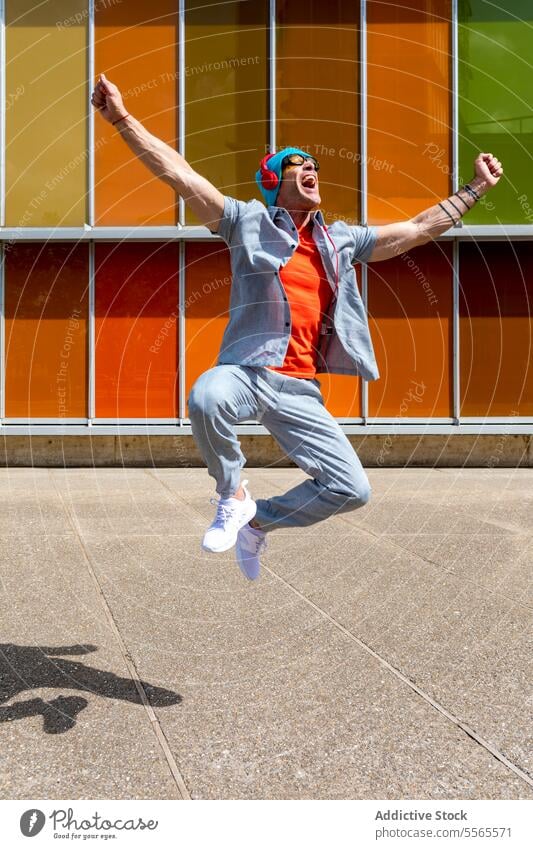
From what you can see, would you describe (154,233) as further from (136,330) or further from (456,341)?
(456,341)

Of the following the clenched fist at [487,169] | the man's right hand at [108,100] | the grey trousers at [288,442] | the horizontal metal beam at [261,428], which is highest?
the man's right hand at [108,100]

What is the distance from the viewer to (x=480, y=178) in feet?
18.6

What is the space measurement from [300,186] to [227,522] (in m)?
1.88

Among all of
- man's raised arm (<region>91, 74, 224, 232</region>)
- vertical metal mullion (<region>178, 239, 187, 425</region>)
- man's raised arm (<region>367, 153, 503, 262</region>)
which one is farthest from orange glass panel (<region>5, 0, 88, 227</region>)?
man's raised arm (<region>91, 74, 224, 232</region>)

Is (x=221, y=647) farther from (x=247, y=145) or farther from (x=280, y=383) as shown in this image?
(x=247, y=145)

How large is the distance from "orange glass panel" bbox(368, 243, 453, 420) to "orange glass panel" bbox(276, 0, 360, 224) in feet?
4.51

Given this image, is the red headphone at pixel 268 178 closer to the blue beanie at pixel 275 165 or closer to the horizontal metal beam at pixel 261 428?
the blue beanie at pixel 275 165

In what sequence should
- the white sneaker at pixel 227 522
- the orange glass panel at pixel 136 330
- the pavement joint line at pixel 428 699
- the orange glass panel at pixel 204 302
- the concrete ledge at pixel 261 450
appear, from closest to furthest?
1. the pavement joint line at pixel 428 699
2. the white sneaker at pixel 227 522
3. the orange glass panel at pixel 204 302
4. the orange glass panel at pixel 136 330
5. the concrete ledge at pixel 261 450

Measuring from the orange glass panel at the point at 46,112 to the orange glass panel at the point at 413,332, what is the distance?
18.2ft

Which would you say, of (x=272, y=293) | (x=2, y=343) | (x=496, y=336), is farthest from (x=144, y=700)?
(x=496, y=336)

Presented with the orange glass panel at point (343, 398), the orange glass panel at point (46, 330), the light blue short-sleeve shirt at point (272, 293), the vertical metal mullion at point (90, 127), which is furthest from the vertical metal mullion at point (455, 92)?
the light blue short-sleeve shirt at point (272, 293)

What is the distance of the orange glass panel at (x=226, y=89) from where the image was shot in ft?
52.9

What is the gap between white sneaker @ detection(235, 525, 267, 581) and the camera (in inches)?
220

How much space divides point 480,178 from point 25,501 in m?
8.62
